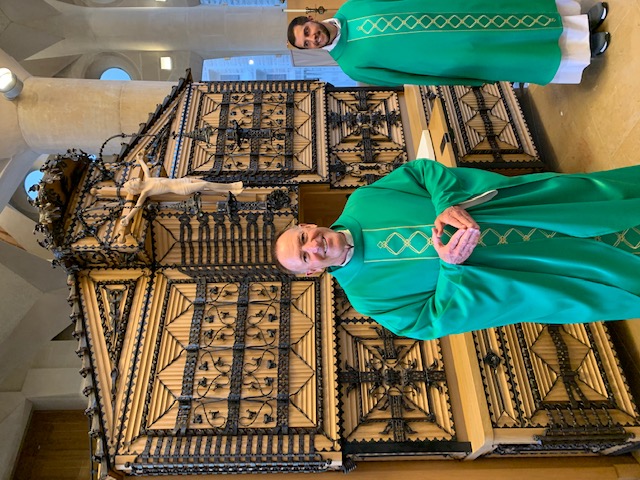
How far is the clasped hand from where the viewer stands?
7.83 ft

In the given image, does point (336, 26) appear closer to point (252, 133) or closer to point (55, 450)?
point (252, 133)

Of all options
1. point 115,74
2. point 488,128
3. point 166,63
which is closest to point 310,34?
point 488,128

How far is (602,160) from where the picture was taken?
176 inches

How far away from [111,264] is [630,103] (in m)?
5.19

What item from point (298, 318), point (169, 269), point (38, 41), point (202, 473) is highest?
point (38, 41)

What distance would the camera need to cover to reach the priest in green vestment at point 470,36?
3932mm

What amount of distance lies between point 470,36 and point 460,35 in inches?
3.3

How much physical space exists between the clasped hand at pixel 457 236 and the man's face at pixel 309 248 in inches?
22.0

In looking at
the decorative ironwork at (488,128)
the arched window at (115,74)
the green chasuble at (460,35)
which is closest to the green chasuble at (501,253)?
the green chasuble at (460,35)

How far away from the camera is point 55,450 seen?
258 inches

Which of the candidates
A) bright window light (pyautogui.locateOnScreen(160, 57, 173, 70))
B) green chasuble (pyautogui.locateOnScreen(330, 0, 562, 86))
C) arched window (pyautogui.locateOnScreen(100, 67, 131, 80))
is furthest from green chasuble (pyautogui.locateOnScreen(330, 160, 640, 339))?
arched window (pyautogui.locateOnScreen(100, 67, 131, 80))

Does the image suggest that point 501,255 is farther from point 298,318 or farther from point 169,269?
point 169,269

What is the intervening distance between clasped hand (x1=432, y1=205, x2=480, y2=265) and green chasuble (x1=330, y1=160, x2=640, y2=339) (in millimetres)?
155

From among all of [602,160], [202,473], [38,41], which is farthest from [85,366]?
[38,41]
